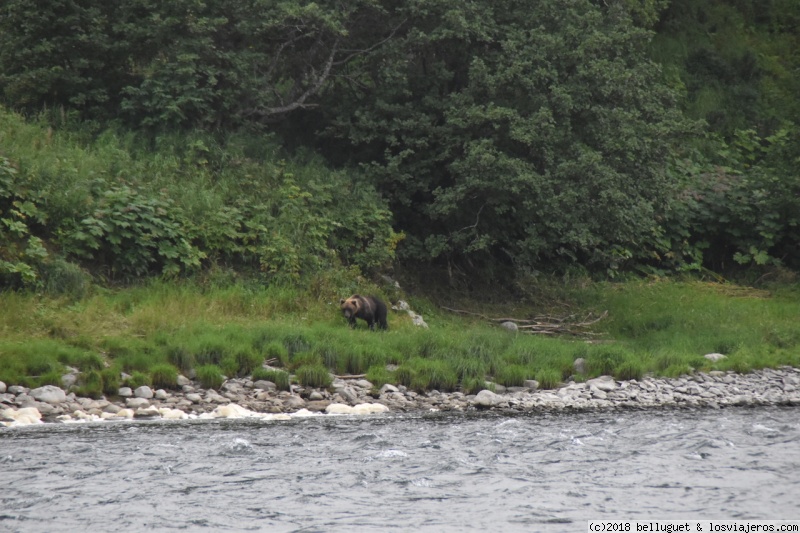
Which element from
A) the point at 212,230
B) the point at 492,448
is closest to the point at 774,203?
the point at 212,230

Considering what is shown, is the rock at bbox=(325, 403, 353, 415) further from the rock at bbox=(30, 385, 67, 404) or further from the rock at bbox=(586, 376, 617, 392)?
the rock at bbox=(586, 376, 617, 392)

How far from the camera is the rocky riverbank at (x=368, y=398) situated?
14.8 meters

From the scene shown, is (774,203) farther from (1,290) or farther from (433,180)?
(1,290)

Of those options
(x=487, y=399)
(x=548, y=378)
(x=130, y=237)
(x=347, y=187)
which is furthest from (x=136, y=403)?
(x=347, y=187)

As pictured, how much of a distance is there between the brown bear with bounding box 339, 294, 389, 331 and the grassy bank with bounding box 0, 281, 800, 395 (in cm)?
27

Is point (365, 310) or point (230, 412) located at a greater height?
point (365, 310)

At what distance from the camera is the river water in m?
9.74

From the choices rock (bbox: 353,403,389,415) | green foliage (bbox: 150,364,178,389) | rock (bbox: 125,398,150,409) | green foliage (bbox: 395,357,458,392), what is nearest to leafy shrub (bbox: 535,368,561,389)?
green foliage (bbox: 395,357,458,392)

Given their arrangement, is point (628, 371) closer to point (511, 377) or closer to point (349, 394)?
point (511, 377)

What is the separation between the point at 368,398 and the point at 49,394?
16.6 feet

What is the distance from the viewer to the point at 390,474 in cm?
1142

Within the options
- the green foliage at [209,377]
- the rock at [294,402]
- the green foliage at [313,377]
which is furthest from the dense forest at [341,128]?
the rock at [294,402]

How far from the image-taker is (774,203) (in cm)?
2822

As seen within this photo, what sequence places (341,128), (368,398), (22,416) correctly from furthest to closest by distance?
(341,128), (368,398), (22,416)
